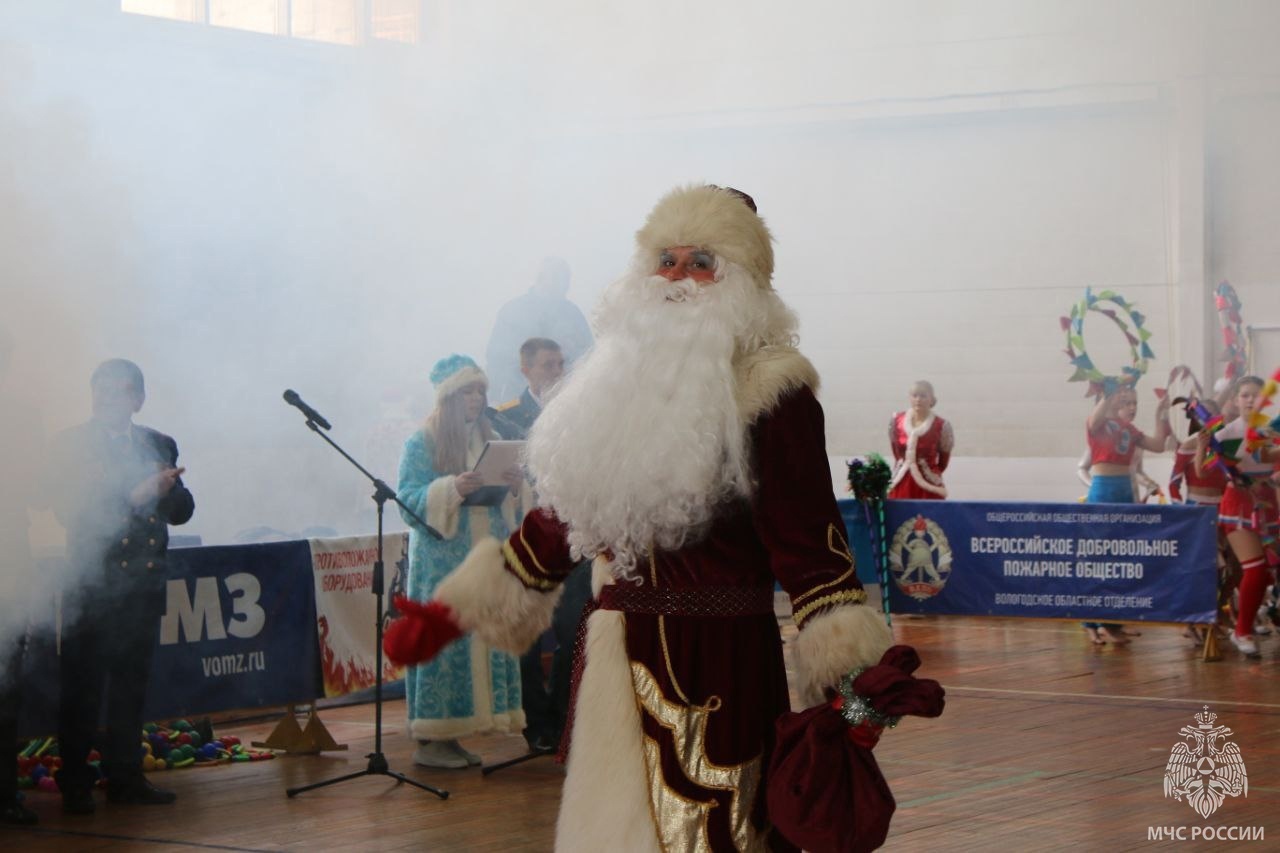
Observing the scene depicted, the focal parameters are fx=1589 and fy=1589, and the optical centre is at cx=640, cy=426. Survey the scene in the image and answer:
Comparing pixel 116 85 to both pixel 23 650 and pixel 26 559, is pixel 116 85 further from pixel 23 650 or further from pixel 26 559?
pixel 23 650

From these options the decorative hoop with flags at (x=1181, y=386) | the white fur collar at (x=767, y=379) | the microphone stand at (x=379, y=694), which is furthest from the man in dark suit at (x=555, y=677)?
the decorative hoop with flags at (x=1181, y=386)

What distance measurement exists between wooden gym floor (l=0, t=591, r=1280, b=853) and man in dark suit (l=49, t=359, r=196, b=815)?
17 cm

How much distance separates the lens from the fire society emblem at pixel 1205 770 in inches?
193

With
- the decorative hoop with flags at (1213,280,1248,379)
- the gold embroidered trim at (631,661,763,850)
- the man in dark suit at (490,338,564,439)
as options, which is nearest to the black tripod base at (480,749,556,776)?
the man in dark suit at (490,338,564,439)

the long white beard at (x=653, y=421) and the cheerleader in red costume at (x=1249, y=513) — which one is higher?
the long white beard at (x=653, y=421)

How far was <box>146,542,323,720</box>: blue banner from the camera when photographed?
5562 millimetres

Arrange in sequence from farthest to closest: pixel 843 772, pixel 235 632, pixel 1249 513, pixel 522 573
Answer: pixel 1249 513 < pixel 235 632 < pixel 522 573 < pixel 843 772

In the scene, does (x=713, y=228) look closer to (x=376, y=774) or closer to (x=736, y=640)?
(x=736, y=640)

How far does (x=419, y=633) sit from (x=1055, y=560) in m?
5.97

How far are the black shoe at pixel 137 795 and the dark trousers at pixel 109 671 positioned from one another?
0.08 ft

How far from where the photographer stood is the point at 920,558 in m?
8.49

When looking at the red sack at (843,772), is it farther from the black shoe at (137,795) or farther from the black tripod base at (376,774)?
the black shoe at (137,795)

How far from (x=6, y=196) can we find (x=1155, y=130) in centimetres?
906

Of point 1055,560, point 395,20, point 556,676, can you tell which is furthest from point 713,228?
point 1055,560
